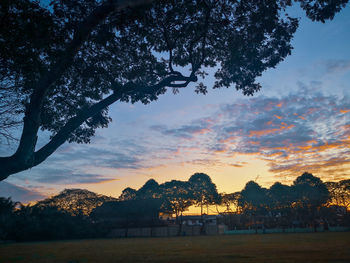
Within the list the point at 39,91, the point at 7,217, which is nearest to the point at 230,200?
the point at 7,217

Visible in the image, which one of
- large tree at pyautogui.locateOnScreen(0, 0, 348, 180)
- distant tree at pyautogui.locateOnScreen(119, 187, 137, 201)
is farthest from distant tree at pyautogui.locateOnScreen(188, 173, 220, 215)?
large tree at pyautogui.locateOnScreen(0, 0, 348, 180)

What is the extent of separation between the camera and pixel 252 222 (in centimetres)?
5112

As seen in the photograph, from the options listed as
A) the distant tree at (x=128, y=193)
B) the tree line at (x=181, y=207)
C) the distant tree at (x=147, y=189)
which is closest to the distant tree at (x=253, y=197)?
the tree line at (x=181, y=207)

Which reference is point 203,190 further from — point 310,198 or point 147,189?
→ point 310,198

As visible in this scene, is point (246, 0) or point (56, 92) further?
point (56, 92)

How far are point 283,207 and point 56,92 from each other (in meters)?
50.9

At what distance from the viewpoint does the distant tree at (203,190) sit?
5517 cm

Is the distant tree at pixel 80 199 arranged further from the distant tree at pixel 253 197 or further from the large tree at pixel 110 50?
the large tree at pixel 110 50

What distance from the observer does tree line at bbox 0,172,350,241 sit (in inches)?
1460

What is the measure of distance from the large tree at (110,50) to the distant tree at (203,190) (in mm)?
47318

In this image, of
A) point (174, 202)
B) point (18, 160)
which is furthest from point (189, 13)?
point (174, 202)

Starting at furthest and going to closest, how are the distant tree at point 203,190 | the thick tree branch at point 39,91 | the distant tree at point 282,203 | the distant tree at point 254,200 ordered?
the distant tree at point 254,200 → the distant tree at point 203,190 → the distant tree at point 282,203 → the thick tree branch at point 39,91

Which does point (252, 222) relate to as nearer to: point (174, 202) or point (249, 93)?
point (174, 202)

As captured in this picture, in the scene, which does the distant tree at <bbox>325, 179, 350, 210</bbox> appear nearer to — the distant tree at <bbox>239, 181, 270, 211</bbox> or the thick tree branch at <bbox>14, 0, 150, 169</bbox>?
the distant tree at <bbox>239, 181, 270, 211</bbox>
